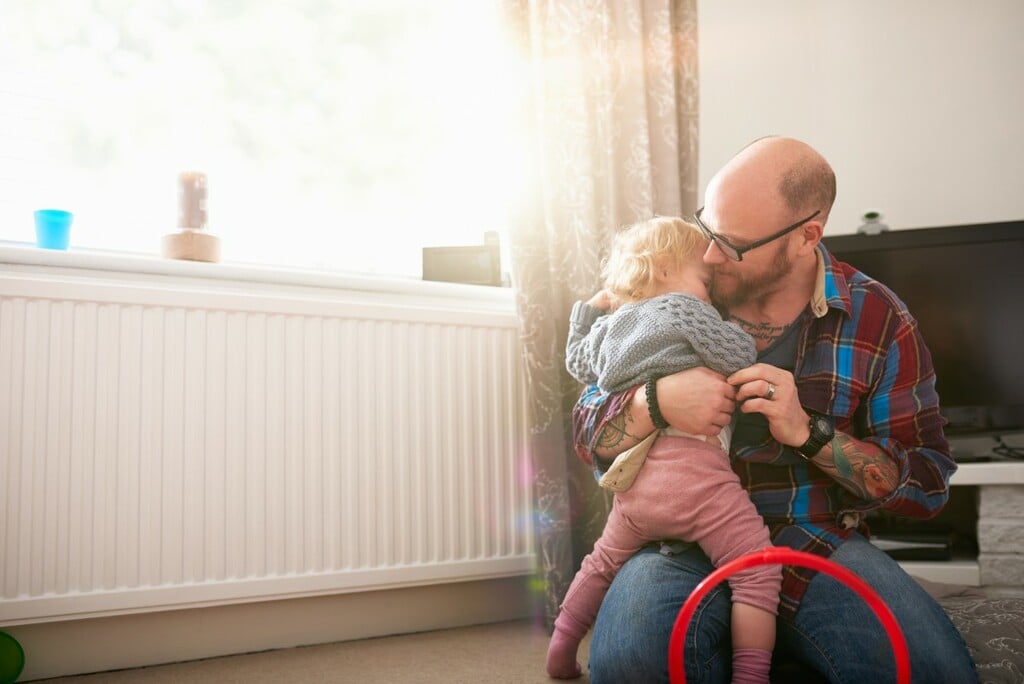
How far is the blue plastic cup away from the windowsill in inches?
1.4

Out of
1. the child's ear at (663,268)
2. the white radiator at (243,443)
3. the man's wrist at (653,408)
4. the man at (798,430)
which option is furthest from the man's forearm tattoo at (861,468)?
the white radiator at (243,443)

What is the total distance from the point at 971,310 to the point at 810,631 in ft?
4.97

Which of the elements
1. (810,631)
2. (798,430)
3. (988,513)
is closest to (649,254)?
(798,430)

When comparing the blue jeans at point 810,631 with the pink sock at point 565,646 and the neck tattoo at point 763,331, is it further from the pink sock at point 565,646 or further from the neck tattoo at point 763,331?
the neck tattoo at point 763,331

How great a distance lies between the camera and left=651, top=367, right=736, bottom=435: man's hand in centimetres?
124

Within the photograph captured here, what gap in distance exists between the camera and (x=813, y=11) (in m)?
2.59

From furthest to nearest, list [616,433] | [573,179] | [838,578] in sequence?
[573,179], [616,433], [838,578]

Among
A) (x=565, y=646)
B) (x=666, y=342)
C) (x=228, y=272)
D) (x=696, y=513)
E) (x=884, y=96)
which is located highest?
(x=884, y=96)

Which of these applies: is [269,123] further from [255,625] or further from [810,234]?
[810,234]

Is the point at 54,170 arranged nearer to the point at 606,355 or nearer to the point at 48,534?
the point at 48,534

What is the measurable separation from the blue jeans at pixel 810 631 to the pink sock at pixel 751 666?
3 centimetres

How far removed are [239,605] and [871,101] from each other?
2.31 m

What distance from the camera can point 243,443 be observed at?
1768mm

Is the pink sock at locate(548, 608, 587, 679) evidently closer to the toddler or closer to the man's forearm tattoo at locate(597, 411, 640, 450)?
the toddler
